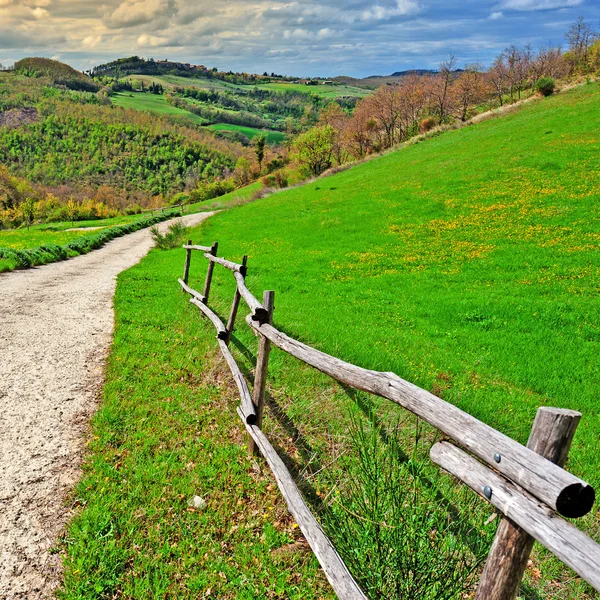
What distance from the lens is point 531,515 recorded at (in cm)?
A: 189

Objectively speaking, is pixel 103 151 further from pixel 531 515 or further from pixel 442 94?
pixel 531 515

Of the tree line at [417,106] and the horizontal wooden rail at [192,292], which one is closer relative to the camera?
the horizontal wooden rail at [192,292]

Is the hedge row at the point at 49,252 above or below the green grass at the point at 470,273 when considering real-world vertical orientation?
below

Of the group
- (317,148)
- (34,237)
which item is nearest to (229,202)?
(317,148)

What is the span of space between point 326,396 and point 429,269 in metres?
10.7

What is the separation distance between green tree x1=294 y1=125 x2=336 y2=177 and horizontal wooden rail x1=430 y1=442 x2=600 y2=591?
68814 millimetres

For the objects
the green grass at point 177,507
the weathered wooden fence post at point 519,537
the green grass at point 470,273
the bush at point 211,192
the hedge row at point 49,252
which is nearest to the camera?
the weathered wooden fence post at point 519,537

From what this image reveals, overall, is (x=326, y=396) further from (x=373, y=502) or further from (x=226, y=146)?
(x=226, y=146)

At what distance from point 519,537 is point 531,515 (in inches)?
9.6

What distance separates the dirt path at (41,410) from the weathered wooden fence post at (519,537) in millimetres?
3830

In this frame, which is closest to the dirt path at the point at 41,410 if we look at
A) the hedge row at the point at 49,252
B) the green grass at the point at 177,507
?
the green grass at the point at 177,507

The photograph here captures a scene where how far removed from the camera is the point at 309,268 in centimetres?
1794

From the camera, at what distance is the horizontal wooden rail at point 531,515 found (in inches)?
63.6

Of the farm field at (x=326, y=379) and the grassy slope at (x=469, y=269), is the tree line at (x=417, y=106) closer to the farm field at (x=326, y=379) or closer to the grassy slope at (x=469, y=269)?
the grassy slope at (x=469, y=269)
